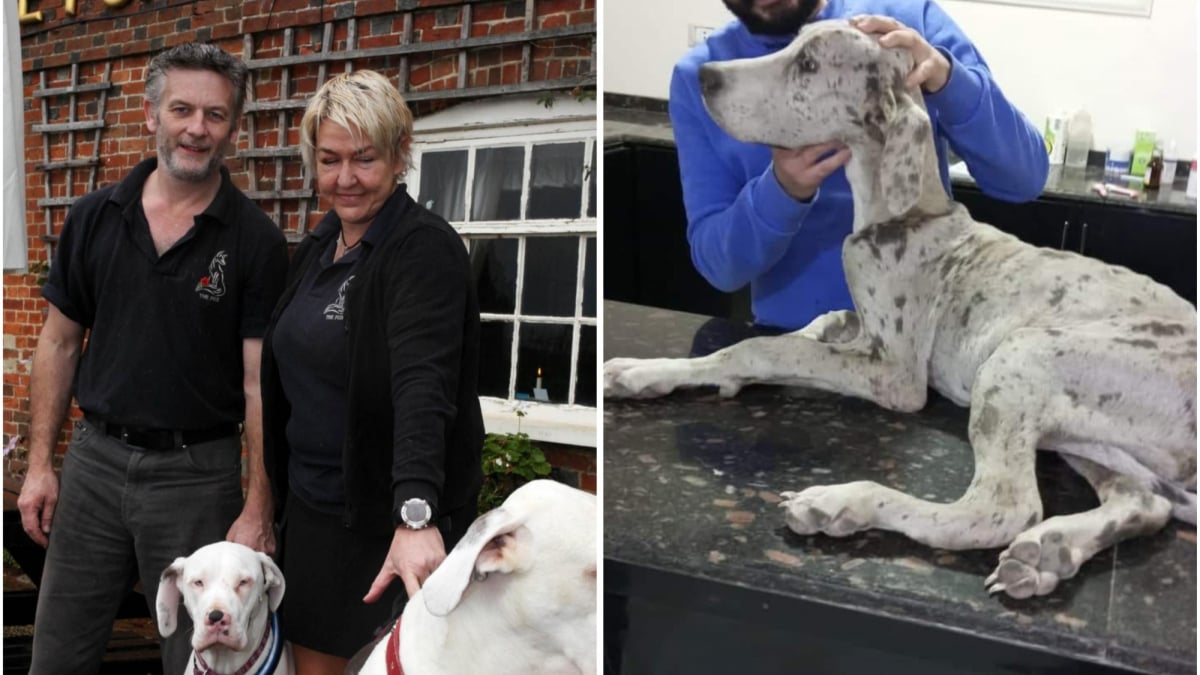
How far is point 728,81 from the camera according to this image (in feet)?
3.82

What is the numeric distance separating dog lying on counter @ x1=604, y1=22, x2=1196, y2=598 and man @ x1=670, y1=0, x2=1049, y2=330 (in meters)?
0.02

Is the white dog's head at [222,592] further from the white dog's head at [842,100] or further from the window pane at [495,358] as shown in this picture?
the white dog's head at [842,100]

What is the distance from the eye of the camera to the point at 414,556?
1284mm

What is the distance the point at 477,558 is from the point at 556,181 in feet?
2.14

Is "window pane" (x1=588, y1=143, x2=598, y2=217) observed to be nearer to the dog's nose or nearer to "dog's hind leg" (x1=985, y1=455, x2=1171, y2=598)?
the dog's nose

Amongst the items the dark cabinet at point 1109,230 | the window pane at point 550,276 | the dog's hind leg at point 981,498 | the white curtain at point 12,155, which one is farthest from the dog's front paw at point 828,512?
the white curtain at point 12,155

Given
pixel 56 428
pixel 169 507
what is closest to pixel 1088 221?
pixel 169 507

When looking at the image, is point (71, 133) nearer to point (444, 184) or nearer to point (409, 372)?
point (444, 184)

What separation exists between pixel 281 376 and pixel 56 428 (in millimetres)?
505

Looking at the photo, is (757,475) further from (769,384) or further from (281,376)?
(281,376)

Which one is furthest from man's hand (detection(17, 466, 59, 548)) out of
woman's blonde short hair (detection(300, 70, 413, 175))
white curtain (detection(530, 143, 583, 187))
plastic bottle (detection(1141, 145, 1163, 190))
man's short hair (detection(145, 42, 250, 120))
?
plastic bottle (detection(1141, 145, 1163, 190))

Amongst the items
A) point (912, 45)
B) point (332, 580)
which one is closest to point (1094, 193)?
point (912, 45)

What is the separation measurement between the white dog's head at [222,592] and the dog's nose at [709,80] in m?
0.95

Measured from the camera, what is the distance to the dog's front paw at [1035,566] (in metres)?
1.03
